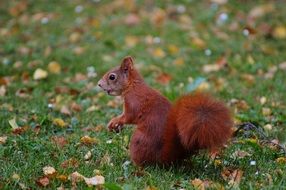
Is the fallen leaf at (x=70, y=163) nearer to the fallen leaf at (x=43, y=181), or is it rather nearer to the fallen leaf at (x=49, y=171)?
the fallen leaf at (x=49, y=171)

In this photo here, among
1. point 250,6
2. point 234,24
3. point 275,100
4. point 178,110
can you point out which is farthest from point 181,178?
point 250,6

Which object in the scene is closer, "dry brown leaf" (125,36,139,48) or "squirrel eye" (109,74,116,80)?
"squirrel eye" (109,74,116,80)

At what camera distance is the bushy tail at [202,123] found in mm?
3133

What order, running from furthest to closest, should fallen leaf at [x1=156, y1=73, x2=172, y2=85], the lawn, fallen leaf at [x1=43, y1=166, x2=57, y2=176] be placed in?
fallen leaf at [x1=156, y1=73, x2=172, y2=85] < the lawn < fallen leaf at [x1=43, y1=166, x2=57, y2=176]

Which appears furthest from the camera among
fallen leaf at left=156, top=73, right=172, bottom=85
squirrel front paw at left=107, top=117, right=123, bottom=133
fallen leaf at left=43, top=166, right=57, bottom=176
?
fallen leaf at left=156, top=73, right=172, bottom=85

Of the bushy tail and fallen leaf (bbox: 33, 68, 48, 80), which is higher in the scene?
the bushy tail

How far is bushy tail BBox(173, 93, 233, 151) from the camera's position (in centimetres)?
313

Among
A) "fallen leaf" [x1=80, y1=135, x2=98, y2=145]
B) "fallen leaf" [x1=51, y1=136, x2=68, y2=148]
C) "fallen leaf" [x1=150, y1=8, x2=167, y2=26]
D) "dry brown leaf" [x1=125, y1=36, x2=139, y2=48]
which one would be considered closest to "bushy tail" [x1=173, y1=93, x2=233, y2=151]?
"fallen leaf" [x1=80, y1=135, x2=98, y2=145]

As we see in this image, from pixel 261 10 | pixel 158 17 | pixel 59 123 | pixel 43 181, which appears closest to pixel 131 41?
pixel 158 17

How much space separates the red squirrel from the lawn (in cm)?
13

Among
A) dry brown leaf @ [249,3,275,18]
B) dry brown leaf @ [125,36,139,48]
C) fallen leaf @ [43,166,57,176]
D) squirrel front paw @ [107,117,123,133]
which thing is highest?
dry brown leaf @ [249,3,275,18]

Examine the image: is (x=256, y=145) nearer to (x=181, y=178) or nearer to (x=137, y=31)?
(x=181, y=178)

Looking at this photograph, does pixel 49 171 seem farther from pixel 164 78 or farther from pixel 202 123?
pixel 164 78

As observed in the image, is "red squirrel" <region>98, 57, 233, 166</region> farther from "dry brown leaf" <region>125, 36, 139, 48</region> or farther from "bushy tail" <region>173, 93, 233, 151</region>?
"dry brown leaf" <region>125, 36, 139, 48</region>
